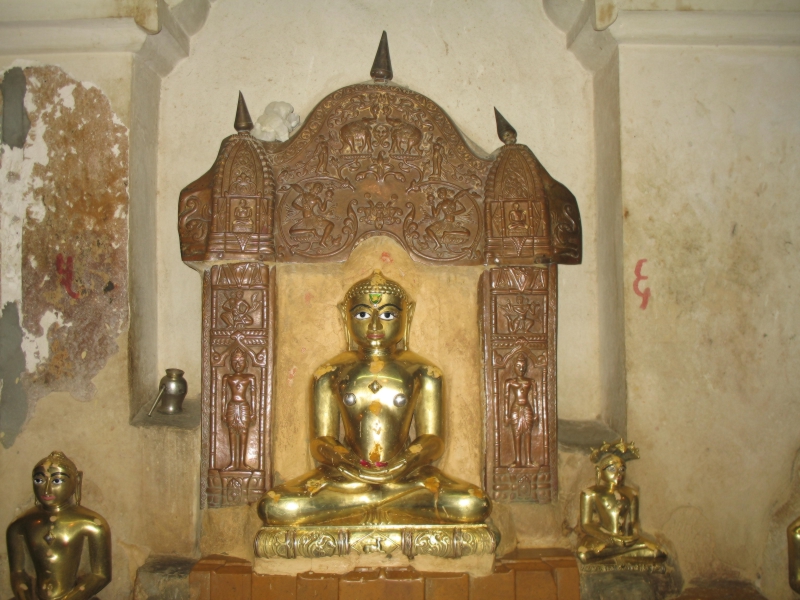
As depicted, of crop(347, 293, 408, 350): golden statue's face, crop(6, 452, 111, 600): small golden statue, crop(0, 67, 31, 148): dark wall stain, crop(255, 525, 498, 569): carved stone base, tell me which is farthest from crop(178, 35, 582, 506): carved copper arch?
crop(0, 67, 31, 148): dark wall stain

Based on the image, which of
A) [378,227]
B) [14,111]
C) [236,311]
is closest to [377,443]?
[236,311]

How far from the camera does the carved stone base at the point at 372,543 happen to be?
304 cm

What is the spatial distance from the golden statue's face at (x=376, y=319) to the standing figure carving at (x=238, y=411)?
2.12 feet

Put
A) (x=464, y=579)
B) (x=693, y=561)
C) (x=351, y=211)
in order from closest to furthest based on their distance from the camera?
(x=464, y=579) → (x=693, y=561) → (x=351, y=211)

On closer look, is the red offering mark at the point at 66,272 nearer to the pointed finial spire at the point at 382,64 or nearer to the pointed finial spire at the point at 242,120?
the pointed finial spire at the point at 242,120

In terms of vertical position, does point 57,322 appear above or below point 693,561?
above

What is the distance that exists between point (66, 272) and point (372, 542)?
2.21 meters

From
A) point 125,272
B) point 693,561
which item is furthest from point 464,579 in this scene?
point 125,272

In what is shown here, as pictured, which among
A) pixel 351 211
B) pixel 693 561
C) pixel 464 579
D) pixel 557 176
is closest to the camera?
pixel 464 579

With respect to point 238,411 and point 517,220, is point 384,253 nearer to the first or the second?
point 517,220

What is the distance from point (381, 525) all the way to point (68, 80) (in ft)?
9.78

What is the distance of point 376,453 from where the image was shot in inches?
133

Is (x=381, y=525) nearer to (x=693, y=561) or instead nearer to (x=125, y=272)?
(x=693, y=561)

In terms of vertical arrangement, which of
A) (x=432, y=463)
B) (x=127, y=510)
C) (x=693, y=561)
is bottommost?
(x=693, y=561)
